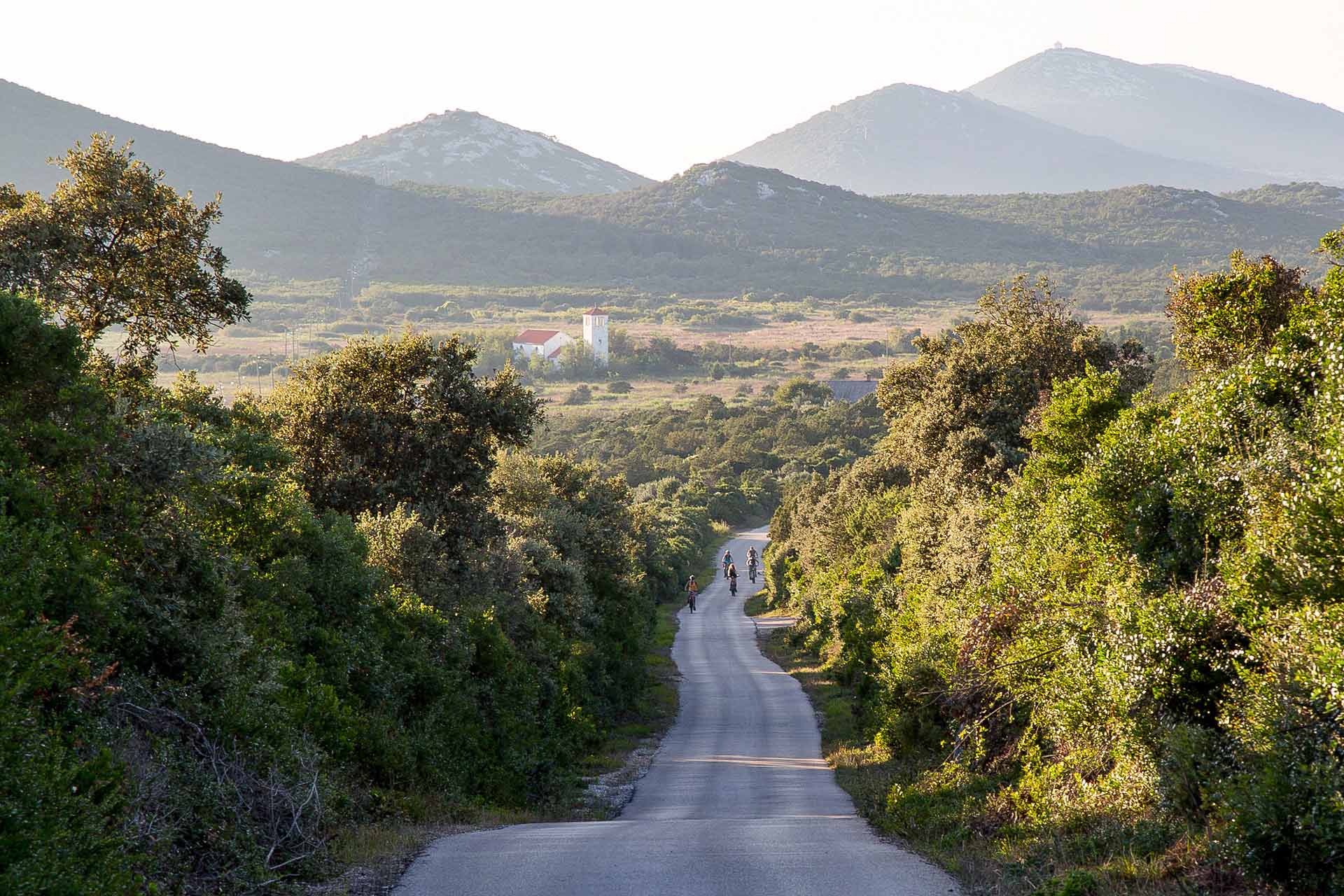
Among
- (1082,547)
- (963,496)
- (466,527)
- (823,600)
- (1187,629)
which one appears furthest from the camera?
(823,600)

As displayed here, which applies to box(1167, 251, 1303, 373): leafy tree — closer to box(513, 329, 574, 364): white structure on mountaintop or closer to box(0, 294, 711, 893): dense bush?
box(0, 294, 711, 893): dense bush

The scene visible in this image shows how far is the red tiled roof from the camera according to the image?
16625cm

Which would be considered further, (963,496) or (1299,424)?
(963,496)

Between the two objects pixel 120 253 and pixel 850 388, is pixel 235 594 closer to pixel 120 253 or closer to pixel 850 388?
pixel 120 253

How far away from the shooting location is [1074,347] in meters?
28.7

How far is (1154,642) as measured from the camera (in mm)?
12922

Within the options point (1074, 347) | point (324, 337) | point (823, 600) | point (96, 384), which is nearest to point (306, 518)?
point (96, 384)

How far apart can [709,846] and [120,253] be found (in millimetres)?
13289

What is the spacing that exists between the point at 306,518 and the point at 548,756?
291 inches

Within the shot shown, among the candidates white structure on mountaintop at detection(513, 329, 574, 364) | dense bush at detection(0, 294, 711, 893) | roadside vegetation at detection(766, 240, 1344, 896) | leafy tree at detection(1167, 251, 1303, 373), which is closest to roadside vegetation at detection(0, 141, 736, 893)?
dense bush at detection(0, 294, 711, 893)

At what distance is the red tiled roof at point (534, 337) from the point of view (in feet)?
545

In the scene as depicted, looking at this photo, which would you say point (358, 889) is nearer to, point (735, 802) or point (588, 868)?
point (588, 868)

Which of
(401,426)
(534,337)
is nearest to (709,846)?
(401,426)

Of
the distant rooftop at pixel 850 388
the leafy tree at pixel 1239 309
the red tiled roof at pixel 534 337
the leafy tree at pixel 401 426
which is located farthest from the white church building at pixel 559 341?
the leafy tree at pixel 1239 309
